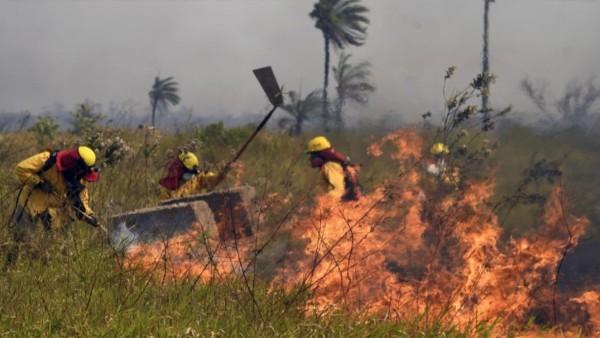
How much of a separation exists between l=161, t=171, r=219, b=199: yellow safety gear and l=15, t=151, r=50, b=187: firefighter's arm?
2.36 metres

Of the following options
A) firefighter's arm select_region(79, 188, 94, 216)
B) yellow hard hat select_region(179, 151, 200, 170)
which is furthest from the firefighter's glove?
yellow hard hat select_region(179, 151, 200, 170)

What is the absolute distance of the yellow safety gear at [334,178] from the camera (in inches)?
304

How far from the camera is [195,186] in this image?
7418 mm

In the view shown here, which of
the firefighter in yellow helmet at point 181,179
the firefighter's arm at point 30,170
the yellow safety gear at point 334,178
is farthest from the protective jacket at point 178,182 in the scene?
the firefighter's arm at point 30,170

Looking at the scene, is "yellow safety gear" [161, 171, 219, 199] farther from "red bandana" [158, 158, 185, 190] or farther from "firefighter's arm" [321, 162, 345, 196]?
"firefighter's arm" [321, 162, 345, 196]

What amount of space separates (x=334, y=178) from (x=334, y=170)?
0.13m

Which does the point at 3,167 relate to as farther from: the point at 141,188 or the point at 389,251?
the point at 389,251

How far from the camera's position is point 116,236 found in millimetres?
4727

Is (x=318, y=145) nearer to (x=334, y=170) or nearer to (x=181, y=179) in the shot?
(x=334, y=170)

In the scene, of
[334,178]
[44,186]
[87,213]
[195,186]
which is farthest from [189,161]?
[87,213]

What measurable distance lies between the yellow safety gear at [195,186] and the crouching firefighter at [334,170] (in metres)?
1.43

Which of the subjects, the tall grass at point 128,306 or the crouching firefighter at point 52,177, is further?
the crouching firefighter at point 52,177

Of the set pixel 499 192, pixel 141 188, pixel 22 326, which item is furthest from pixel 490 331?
pixel 499 192

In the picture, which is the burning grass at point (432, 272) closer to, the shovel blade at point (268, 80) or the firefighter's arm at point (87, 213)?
the firefighter's arm at point (87, 213)
